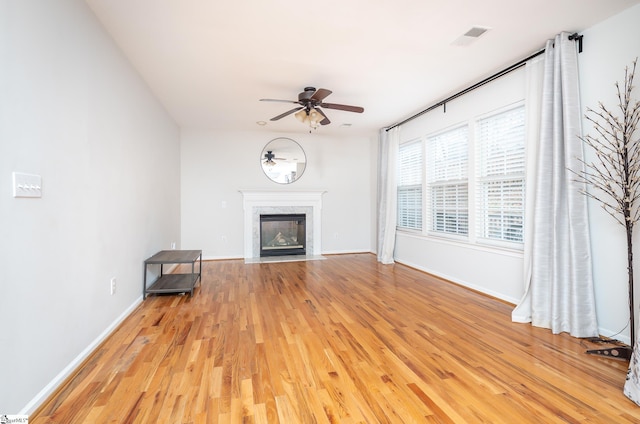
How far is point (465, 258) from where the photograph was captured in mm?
4012

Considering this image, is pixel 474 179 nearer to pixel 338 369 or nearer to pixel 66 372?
pixel 338 369

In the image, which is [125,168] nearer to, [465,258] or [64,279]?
[64,279]

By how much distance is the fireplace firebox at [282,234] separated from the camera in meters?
6.25

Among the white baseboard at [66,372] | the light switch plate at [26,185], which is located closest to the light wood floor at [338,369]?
the white baseboard at [66,372]

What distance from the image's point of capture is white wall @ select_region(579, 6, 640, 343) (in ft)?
7.74

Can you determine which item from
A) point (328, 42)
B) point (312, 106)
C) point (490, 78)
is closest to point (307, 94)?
point (312, 106)

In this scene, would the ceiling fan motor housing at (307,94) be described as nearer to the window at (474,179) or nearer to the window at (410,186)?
the window at (474,179)

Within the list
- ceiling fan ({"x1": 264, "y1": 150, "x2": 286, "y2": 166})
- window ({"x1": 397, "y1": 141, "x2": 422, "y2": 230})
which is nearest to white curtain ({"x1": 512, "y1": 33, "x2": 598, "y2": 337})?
window ({"x1": 397, "y1": 141, "x2": 422, "y2": 230})

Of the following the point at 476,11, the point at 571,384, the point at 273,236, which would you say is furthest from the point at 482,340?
the point at 273,236

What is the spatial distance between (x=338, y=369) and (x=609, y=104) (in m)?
3.05

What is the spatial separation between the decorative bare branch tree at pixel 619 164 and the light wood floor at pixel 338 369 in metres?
0.88

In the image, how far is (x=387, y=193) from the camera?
5.70 m

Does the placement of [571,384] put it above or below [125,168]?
below

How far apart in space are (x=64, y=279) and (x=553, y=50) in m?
4.33
